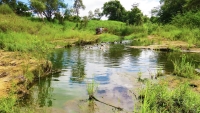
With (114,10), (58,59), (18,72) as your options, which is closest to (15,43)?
(58,59)

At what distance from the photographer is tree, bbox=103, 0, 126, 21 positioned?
246 ft

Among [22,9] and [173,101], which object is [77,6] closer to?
[22,9]

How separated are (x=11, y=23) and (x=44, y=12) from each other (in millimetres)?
23888

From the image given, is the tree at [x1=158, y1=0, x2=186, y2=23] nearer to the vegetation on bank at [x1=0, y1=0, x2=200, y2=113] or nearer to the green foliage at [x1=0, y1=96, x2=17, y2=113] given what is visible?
the vegetation on bank at [x1=0, y1=0, x2=200, y2=113]

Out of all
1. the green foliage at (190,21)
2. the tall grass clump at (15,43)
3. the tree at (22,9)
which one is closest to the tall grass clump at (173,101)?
the tall grass clump at (15,43)

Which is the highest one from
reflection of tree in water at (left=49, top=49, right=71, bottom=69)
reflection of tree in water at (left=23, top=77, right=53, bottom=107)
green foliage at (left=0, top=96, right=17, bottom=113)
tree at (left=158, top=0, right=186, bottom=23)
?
tree at (left=158, top=0, right=186, bottom=23)

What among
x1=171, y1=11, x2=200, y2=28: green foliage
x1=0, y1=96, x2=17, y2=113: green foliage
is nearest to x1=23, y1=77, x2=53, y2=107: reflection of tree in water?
x1=0, y1=96, x2=17, y2=113: green foliage

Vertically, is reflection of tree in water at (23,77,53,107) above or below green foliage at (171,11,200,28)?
below

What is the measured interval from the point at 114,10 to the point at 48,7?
122ft

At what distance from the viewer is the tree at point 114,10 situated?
7499 centimetres

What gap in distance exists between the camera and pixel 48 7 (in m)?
43.0

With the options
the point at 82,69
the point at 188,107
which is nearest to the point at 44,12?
the point at 82,69

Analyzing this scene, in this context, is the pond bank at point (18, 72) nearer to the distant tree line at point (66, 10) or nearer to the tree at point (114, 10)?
the distant tree line at point (66, 10)

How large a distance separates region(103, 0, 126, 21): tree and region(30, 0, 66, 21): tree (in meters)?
32.3
